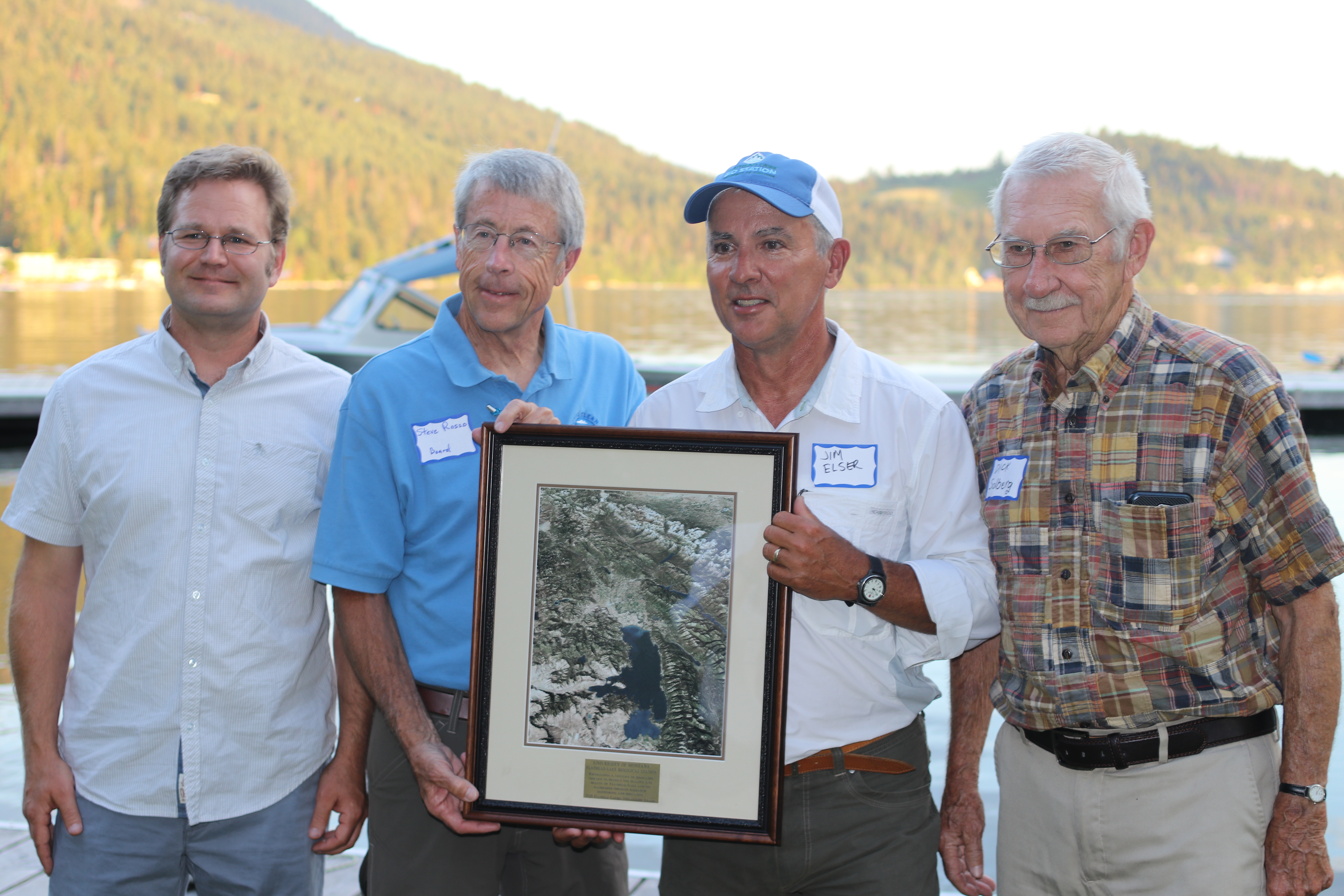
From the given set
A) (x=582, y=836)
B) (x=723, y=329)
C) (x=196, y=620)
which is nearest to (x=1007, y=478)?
(x=582, y=836)

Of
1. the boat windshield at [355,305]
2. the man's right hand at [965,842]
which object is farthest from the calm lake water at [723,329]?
the boat windshield at [355,305]

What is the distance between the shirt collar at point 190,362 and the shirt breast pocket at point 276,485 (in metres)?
0.15

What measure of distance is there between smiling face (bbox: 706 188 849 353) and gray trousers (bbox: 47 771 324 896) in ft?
4.70

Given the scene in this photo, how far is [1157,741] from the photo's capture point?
1856 millimetres

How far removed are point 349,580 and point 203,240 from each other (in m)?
0.83

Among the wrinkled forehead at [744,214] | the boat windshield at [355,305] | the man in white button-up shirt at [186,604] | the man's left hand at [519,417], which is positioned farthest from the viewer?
the boat windshield at [355,305]

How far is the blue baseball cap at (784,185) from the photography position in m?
1.88

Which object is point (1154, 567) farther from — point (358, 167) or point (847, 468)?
point (358, 167)

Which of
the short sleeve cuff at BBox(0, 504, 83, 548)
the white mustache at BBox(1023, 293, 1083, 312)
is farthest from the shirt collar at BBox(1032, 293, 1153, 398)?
the short sleeve cuff at BBox(0, 504, 83, 548)

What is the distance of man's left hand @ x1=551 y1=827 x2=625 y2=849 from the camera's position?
Result: 1.68m

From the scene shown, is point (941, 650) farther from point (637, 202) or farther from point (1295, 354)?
point (637, 202)

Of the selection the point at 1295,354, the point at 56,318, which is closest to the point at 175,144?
the point at 56,318

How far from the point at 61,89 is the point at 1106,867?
120430 millimetres

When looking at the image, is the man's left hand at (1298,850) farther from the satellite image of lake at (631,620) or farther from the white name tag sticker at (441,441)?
the white name tag sticker at (441,441)
